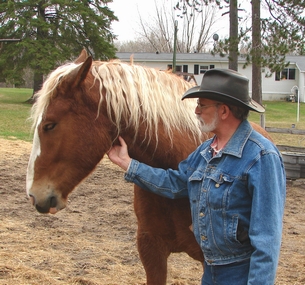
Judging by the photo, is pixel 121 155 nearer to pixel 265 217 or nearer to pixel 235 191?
pixel 235 191

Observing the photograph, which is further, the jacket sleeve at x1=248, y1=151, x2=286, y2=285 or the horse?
the horse

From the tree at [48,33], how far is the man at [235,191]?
20857mm

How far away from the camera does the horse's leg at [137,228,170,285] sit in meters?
2.72

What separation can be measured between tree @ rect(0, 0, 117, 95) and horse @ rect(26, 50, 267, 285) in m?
20.2

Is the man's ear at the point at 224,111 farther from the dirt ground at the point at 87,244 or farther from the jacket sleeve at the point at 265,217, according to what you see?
the dirt ground at the point at 87,244

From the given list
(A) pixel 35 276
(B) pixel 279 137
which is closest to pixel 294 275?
(A) pixel 35 276

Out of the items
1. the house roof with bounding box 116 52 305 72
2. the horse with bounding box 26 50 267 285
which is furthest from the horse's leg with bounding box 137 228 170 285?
the house roof with bounding box 116 52 305 72

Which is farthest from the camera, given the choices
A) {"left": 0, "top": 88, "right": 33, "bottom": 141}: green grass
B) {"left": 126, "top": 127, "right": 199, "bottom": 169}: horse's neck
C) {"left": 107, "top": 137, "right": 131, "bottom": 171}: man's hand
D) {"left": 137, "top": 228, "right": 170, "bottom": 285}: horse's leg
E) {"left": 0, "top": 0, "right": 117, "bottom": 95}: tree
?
{"left": 0, "top": 0, "right": 117, "bottom": 95}: tree

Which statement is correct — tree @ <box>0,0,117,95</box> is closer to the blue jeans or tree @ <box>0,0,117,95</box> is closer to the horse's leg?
the horse's leg

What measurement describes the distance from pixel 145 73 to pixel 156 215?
2.96 feet

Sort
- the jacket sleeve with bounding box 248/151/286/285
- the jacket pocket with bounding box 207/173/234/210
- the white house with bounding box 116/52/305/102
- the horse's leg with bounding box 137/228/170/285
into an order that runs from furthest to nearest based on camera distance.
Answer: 1. the white house with bounding box 116/52/305/102
2. the horse's leg with bounding box 137/228/170/285
3. the jacket pocket with bounding box 207/173/234/210
4. the jacket sleeve with bounding box 248/151/286/285

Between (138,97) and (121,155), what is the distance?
37 cm

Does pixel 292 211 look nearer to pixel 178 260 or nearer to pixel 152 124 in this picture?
pixel 178 260

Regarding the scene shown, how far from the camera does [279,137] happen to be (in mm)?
15656
